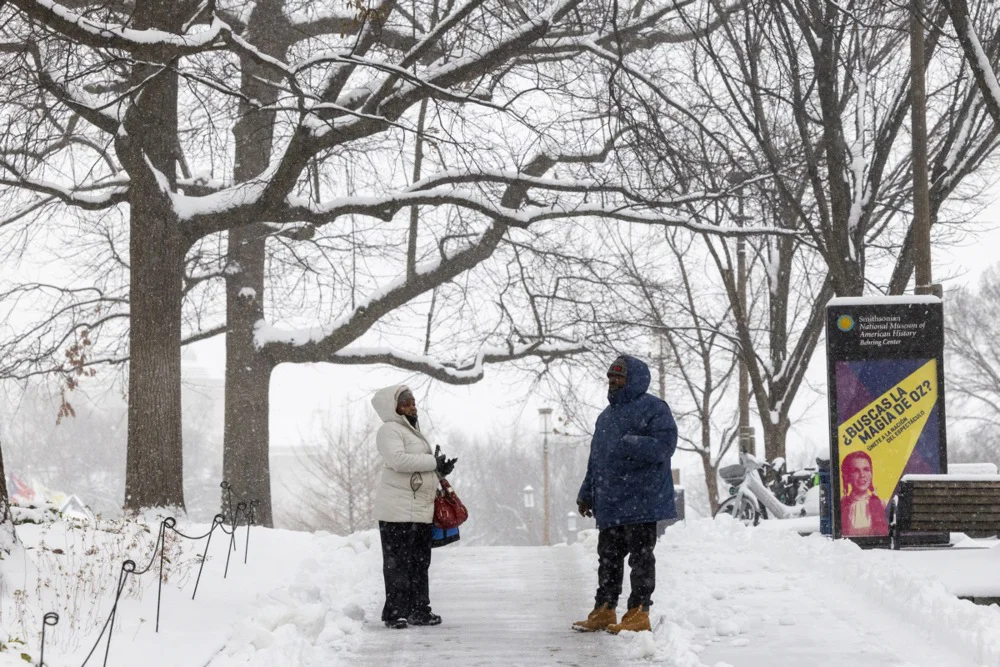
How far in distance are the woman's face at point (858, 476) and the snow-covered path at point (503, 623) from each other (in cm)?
274

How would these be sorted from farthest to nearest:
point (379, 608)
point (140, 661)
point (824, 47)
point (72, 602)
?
point (824, 47)
point (379, 608)
point (72, 602)
point (140, 661)

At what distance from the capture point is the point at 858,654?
22.3 ft

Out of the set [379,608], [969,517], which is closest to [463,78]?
[379,608]

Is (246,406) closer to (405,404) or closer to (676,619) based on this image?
(405,404)

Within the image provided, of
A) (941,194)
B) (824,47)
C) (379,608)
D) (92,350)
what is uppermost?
(824,47)

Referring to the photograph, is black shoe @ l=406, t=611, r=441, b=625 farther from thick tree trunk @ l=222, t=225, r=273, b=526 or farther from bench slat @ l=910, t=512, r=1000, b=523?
thick tree trunk @ l=222, t=225, r=273, b=526

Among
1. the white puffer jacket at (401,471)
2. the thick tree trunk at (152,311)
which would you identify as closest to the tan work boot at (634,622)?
the white puffer jacket at (401,471)

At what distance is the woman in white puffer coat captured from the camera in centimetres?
845

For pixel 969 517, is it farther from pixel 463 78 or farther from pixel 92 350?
pixel 92 350

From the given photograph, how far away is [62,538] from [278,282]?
10436 mm

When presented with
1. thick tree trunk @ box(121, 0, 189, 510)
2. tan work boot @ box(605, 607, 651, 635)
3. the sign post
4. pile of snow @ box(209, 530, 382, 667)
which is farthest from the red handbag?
thick tree trunk @ box(121, 0, 189, 510)

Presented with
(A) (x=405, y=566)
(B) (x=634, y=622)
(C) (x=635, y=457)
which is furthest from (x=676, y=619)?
(A) (x=405, y=566)

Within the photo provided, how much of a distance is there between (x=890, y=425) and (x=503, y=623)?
5.29m

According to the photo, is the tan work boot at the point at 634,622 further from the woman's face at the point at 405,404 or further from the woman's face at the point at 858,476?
the woman's face at the point at 858,476
